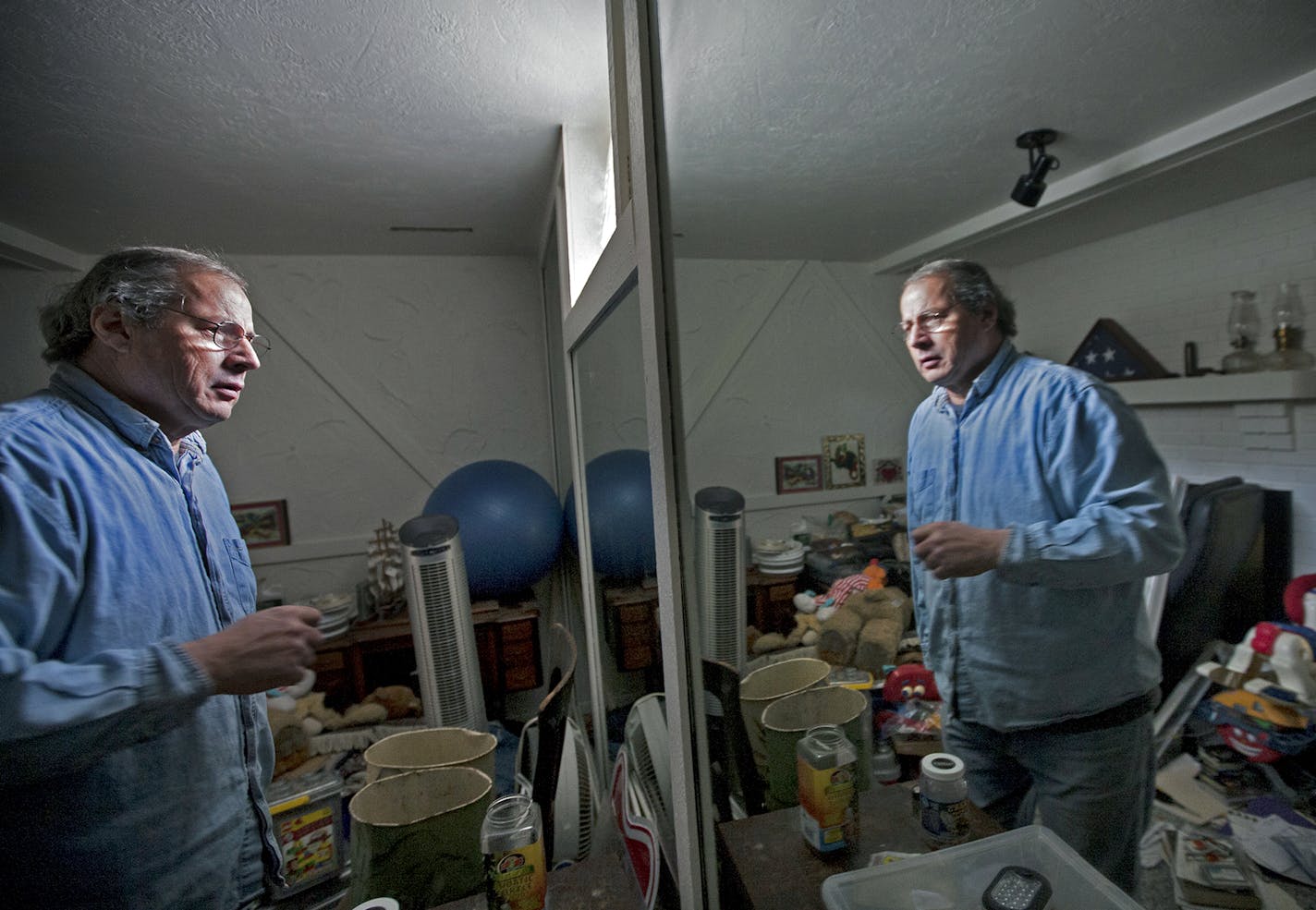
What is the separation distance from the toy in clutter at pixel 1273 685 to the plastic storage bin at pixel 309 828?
1.36 metres

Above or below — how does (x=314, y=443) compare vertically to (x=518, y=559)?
above

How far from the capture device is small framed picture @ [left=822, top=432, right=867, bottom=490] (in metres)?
0.53

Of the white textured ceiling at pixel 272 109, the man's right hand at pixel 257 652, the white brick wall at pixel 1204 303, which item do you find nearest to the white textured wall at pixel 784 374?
the white brick wall at pixel 1204 303

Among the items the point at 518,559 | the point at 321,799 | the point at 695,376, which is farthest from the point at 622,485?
the point at 518,559

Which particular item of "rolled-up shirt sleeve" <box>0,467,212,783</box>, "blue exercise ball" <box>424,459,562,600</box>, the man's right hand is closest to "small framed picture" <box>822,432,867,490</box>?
the man's right hand

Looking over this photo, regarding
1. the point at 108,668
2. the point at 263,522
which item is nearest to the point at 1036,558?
the point at 108,668

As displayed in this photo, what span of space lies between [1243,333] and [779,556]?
1.26 feet

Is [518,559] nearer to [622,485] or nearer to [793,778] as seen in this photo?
[622,485]

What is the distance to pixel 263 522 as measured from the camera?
1.25m

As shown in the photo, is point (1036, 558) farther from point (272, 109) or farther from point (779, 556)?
point (272, 109)

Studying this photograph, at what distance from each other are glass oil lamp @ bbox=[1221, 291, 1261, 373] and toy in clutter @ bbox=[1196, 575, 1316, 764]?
0.11 m

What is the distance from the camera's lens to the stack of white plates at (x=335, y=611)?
1440 millimetres

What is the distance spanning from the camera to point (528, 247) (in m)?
2.01

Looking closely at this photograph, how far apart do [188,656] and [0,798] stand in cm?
26
